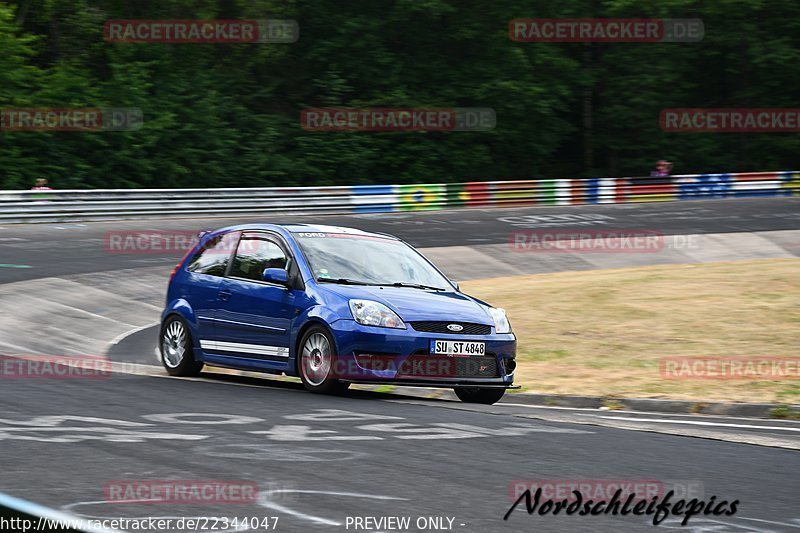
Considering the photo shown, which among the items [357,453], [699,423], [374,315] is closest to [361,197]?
[374,315]

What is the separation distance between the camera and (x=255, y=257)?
12.4 m

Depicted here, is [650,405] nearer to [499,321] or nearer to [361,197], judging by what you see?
[499,321]

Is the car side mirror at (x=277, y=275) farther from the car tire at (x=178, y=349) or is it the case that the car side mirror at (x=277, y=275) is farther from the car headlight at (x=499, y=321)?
the car headlight at (x=499, y=321)

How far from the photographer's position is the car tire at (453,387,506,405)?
11.8 m

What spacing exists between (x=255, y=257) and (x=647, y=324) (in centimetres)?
753

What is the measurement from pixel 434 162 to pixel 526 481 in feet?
149
